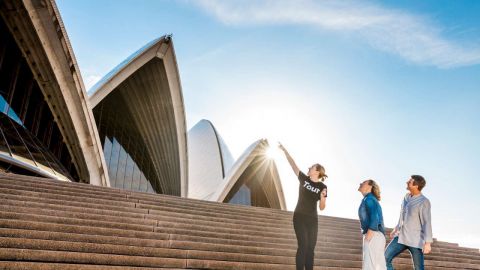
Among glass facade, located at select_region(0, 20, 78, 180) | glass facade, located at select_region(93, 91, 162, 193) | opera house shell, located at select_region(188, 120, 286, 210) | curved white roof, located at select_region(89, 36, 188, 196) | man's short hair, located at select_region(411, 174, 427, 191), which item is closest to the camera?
man's short hair, located at select_region(411, 174, 427, 191)

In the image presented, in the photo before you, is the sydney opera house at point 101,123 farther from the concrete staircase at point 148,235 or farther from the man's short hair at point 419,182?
the man's short hair at point 419,182

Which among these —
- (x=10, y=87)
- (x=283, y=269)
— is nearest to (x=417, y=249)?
(x=283, y=269)

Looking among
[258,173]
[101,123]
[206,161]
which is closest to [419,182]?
[101,123]

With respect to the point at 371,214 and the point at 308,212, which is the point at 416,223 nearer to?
the point at 371,214

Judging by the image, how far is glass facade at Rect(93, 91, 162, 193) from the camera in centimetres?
1798

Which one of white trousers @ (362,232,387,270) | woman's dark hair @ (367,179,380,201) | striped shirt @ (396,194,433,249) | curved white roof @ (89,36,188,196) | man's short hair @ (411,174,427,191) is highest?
curved white roof @ (89,36,188,196)

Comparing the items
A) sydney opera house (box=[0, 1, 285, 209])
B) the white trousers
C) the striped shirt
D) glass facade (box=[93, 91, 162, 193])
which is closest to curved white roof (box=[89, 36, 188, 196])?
sydney opera house (box=[0, 1, 285, 209])

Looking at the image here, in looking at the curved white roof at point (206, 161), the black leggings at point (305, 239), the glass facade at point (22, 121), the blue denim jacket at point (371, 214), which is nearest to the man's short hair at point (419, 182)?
the blue denim jacket at point (371, 214)

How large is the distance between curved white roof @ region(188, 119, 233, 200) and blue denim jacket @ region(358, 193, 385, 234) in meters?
22.1

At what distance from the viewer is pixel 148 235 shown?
4.77 meters

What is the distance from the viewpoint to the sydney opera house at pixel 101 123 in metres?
11.2

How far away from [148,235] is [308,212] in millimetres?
2047

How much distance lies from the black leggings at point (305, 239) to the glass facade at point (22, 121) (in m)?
8.44

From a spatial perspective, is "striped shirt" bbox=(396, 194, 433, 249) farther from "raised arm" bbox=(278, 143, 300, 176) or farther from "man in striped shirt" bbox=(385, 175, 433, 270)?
"raised arm" bbox=(278, 143, 300, 176)
